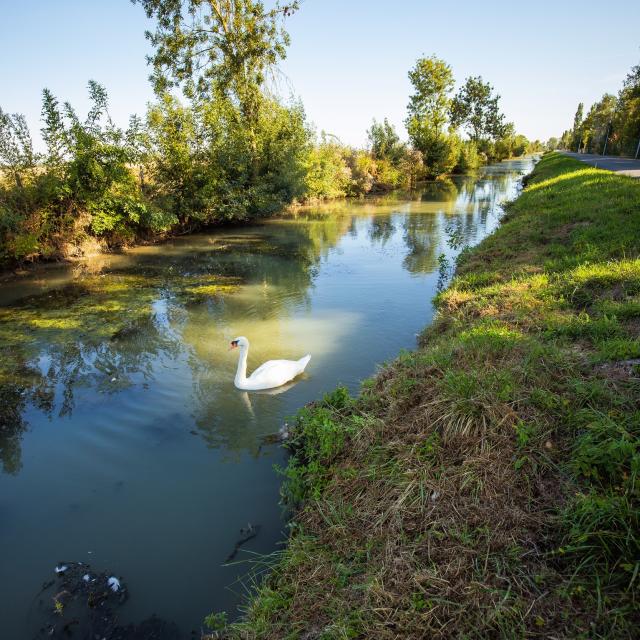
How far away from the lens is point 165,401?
596 centimetres

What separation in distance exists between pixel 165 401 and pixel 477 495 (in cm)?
463

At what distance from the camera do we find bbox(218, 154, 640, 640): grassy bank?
2.15m

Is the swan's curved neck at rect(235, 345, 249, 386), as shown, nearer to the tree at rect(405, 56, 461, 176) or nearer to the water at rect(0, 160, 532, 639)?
the water at rect(0, 160, 532, 639)

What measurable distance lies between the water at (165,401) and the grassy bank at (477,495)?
791 mm

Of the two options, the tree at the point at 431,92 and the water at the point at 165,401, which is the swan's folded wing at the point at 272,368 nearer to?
the water at the point at 165,401

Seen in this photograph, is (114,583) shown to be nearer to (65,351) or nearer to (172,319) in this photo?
(65,351)

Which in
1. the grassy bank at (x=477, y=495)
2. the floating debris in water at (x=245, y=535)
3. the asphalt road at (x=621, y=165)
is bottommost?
the floating debris in water at (x=245, y=535)

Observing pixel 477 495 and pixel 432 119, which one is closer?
pixel 477 495

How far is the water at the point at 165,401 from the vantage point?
3.51 metres

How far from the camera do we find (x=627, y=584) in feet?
6.72

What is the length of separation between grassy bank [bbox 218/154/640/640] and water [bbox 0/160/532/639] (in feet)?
2.59

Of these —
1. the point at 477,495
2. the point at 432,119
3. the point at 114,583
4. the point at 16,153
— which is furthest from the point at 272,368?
the point at 432,119

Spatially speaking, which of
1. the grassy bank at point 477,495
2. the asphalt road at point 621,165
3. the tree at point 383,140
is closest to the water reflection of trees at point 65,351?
the grassy bank at point 477,495

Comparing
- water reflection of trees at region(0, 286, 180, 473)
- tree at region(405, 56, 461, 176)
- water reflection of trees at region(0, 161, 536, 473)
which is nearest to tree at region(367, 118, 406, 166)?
tree at region(405, 56, 461, 176)
